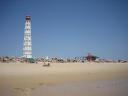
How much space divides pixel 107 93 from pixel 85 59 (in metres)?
49.8

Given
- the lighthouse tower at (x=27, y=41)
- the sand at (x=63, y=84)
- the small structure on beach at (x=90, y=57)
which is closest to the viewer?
the sand at (x=63, y=84)

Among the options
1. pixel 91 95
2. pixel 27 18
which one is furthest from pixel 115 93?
pixel 27 18

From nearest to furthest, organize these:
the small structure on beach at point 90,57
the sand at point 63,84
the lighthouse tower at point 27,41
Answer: the sand at point 63,84 < the small structure on beach at point 90,57 < the lighthouse tower at point 27,41

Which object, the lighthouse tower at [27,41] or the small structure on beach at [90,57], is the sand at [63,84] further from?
the lighthouse tower at [27,41]

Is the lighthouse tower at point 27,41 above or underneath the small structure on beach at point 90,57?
above

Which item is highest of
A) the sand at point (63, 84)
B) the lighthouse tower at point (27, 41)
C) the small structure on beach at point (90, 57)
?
the lighthouse tower at point (27, 41)

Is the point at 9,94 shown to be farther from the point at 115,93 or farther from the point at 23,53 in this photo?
the point at 23,53

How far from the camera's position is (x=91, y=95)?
8742 millimetres

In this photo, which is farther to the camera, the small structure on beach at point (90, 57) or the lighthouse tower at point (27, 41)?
the lighthouse tower at point (27, 41)

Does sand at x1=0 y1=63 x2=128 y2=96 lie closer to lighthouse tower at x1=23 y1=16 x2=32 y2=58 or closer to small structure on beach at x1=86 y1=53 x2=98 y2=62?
small structure on beach at x1=86 y1=53 x2=98 y2=62

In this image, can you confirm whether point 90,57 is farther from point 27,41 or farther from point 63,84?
point 63,84

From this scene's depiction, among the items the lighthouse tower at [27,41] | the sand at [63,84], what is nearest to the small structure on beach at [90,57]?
the lighthouse tower at [27,41]

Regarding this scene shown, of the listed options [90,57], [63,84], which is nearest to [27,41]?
[90,57]

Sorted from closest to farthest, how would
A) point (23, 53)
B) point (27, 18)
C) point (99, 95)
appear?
1. point (99, 95)
2. point (23, 53)
3. point (27, 18)
